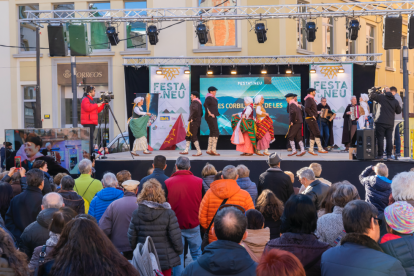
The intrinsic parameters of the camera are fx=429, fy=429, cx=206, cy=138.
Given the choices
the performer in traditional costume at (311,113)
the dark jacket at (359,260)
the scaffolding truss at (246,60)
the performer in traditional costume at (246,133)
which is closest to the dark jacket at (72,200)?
the dark jacket at (359,260)

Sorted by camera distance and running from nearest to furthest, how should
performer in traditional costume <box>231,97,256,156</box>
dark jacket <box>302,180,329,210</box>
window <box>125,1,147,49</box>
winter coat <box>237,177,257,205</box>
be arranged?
dark jacket <box>302,180,329,210</box> < winter coat <box>237,177,257,205</box> < performer in traditional costume <box>231,97,256,156</box> < window <box>125,1,147,49</box>

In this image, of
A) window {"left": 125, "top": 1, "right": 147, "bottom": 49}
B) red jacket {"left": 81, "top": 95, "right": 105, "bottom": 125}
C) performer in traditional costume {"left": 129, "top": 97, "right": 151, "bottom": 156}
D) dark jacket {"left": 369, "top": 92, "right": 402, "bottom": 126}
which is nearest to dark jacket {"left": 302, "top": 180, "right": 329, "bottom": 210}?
dark jacket {"left": 369, "top": 92, "right": 402, "bottom": 126}

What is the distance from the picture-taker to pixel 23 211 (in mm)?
4434

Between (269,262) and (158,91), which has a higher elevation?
(158,91)

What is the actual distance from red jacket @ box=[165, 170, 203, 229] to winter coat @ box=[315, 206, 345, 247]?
75.0 inches

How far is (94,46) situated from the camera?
16.8m

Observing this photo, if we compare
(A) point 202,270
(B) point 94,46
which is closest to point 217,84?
(B) point 94,46

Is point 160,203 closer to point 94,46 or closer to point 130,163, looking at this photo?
point 130,163

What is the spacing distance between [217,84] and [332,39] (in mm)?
6854

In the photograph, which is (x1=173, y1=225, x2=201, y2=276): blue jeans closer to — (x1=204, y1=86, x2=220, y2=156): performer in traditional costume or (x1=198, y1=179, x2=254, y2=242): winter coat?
(x1=198, y1=179, x2=254, y2=242): winter coat

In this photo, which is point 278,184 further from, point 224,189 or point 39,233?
point 39,233

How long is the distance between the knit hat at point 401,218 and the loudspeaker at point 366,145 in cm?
637

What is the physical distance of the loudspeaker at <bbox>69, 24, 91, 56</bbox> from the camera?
1087 centimetres

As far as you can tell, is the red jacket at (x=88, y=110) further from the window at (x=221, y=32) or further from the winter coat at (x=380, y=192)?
the window at (x=221, y=32)
